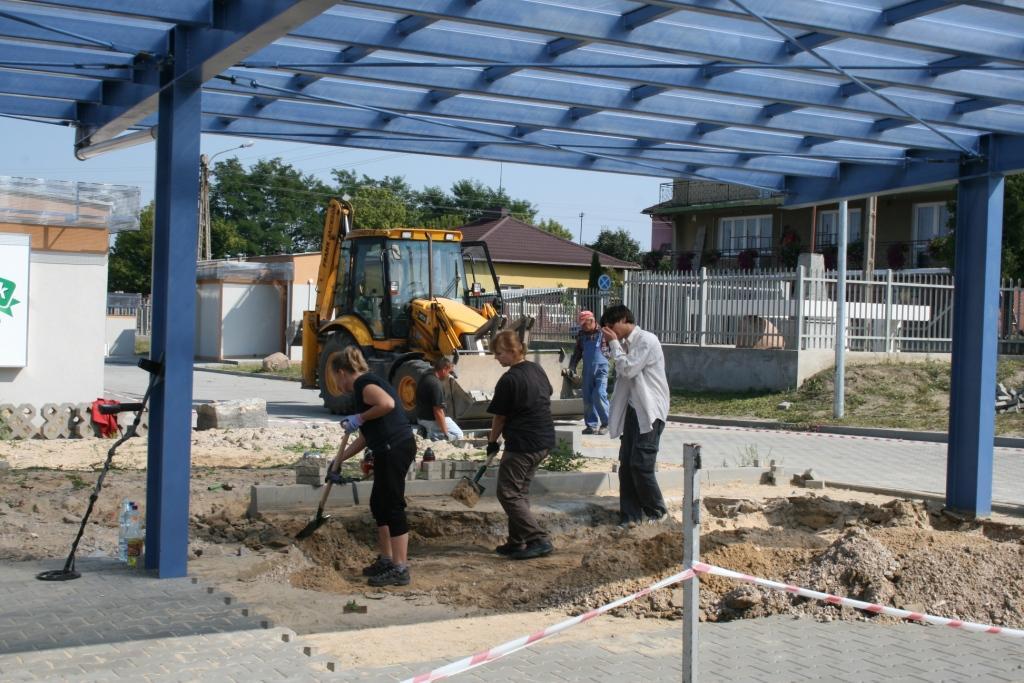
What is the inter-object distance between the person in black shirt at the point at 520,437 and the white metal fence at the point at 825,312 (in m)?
15.5

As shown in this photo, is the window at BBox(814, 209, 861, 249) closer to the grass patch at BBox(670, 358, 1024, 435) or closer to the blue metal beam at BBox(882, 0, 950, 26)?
the grass patch at BBox(670, 358, 1024, 435)

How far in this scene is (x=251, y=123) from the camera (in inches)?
379

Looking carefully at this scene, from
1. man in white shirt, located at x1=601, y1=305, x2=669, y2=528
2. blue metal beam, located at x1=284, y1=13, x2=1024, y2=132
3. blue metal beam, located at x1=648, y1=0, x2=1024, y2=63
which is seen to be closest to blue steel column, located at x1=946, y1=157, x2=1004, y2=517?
blue metal beam, located at x1=284, y1=13, x2=1024, y2=132

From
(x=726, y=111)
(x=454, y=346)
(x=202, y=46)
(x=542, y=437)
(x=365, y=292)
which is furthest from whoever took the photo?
(x=365, y=292)

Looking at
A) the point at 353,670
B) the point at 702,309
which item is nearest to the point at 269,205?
the point at 702,309

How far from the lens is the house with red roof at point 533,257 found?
184 feet

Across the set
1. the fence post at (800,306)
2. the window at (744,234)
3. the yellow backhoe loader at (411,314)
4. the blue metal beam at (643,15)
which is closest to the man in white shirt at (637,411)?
the blue metal beam at (643,15)

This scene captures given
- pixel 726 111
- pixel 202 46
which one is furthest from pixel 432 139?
pixel 202 46

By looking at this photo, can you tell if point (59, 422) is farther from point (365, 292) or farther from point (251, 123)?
point (251, 123)

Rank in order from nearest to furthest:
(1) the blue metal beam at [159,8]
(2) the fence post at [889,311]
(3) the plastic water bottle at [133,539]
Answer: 1. (1) the blue metal beam at [159,8]
2. (3) the plastic water bottle at [133,539]
3. (2) the fence post at [889,311]

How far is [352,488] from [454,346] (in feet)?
25.1

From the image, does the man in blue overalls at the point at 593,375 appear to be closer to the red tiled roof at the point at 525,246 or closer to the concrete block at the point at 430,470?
the concrete block at the point at 430,470

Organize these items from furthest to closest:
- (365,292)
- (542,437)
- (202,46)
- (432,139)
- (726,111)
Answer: (365,292)
(432,139)
(726,111)
(542,437)
(202,46)

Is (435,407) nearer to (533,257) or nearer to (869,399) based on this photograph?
(869,399)
